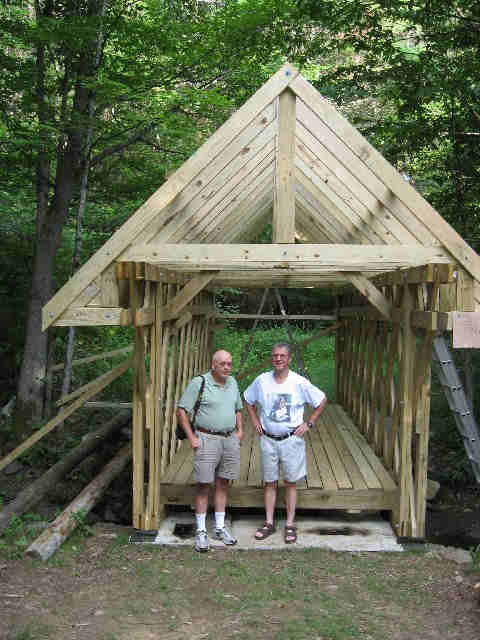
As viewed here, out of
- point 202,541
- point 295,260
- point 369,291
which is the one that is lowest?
point 202,541

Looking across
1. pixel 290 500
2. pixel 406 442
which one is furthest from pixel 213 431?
pixel 406 442

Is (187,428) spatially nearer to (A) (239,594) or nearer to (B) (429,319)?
(A) (239,594)

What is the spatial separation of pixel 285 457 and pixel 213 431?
2.51 ft

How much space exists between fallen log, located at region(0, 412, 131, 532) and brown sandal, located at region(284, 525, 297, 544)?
9.46 feet

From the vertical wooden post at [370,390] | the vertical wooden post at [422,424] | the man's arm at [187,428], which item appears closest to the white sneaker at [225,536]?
the man's arm at [187,428]

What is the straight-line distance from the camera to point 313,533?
6594 mm

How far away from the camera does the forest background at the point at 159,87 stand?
31.1ft

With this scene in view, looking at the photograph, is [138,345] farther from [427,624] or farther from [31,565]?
[427,624]

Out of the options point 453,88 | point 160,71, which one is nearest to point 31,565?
point 160,71

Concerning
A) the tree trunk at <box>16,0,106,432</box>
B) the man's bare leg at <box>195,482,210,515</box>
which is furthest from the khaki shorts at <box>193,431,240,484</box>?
the tree trunk at <box>16,0,106,432</box>

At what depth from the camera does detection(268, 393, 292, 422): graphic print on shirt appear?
6.26 metres

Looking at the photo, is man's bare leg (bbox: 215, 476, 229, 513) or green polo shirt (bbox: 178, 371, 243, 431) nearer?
green polo shirt (bbox: 178, 371, 243, 431)

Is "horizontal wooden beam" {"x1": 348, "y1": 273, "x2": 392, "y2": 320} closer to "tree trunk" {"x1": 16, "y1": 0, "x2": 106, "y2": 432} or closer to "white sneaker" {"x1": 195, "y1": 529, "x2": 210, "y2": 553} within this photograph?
"white sneaker" {"x1": 195, "y1": 529, "x2": 210, "y2": 553}

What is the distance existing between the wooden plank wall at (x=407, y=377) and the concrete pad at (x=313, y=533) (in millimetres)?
295
